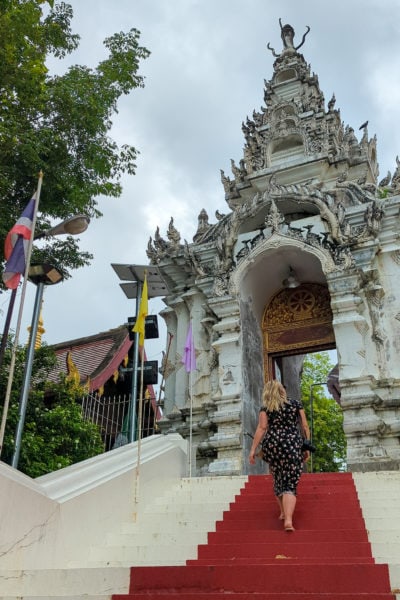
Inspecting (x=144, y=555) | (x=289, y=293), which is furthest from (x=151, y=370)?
(x=144, y=555)

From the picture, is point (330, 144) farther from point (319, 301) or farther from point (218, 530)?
point (218, 530)

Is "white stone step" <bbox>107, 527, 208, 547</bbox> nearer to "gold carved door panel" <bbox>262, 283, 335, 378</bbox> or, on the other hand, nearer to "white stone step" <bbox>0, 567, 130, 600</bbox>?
"white stone step" <bbox>0, 567, 130, 600</bbox>

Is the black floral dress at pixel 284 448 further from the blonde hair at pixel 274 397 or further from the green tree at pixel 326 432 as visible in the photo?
the green tree at pixel 326 432

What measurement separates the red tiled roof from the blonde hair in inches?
359

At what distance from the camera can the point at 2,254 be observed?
8430 millimetres

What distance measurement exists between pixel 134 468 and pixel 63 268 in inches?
183

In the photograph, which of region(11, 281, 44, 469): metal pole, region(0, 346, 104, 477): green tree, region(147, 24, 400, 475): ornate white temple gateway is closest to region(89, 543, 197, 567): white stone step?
region(11, 281, 44, 469): metal pole

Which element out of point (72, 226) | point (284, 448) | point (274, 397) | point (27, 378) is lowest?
point (284, 448)

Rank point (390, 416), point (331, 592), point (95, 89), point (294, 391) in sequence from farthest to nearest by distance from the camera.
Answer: point (294, 391) → point (95, 89) → point (390, 416) → point (331, 592)

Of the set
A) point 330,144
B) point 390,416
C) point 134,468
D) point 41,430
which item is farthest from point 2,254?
point 330,144

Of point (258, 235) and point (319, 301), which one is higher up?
point (258, 235)

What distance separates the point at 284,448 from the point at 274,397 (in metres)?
0.53

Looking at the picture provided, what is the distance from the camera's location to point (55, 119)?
8.90m

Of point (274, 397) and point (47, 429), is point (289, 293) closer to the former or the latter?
point (47, 429)
